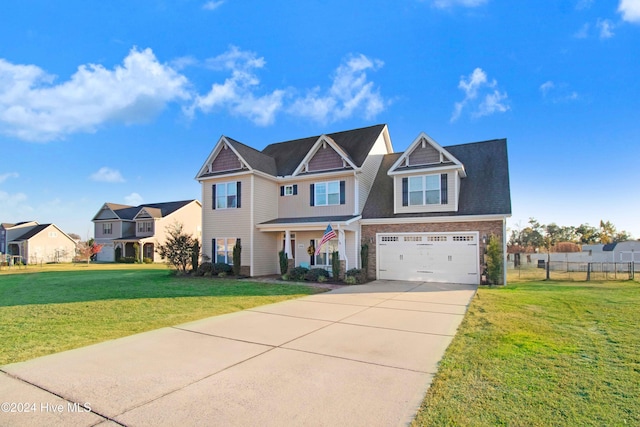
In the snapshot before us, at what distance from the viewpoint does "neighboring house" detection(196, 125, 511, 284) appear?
1659 cm

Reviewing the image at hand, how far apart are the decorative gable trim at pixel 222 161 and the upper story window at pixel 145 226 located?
77.8 ft

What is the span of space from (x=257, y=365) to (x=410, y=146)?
48.9ft

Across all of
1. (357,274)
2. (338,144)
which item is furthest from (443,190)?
(338,144)

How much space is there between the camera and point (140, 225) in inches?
1638

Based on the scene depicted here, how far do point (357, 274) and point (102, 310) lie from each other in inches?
423

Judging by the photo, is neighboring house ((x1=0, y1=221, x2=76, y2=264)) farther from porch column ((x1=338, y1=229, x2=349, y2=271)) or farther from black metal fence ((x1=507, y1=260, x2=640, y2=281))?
black metal fence ((x1=507, y1=260, x2=640, y2=281))

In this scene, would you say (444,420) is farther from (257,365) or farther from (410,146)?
(410,146)

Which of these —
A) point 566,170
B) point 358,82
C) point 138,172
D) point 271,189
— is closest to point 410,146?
point 358,82

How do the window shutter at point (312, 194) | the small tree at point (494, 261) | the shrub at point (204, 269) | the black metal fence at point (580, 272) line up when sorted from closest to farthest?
the small tree at point (494, 261) → the black metal fence at point (580, 272) → the shrub at point (204, 269) → the window shutter at point (312, 194)

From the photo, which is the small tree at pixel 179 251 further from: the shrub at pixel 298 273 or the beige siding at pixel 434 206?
the beige siding at pixel 434 206

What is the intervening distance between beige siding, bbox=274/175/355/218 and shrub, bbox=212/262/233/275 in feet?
14.3

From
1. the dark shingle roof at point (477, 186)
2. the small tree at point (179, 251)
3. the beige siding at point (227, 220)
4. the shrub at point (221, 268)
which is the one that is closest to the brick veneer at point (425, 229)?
the dark shingle roof at point (477, 186)

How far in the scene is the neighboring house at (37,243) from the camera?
42.9 meters

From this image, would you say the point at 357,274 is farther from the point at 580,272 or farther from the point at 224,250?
the point at 580,272
